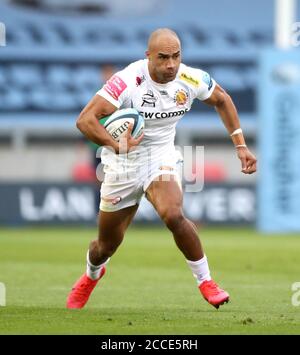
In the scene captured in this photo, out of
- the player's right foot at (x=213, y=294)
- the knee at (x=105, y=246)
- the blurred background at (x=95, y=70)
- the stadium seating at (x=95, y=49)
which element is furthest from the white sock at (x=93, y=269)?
the stadium seating at (x=95, y=49)

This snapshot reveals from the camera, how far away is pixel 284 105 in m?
22.2

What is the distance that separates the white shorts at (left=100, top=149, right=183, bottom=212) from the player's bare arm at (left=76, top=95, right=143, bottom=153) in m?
0.38

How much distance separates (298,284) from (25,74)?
1554cm

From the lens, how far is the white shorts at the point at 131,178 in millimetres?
9773

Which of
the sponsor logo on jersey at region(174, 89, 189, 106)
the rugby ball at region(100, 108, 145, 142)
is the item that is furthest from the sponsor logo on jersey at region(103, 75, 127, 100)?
the sponsor logo on jersey at region(174, 89, 189, 106)

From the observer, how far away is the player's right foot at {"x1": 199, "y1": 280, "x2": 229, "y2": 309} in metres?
A: 9.48

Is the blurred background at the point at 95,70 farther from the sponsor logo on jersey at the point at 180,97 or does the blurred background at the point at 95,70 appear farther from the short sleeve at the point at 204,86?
the sponsor logo on jersey at the point at 180,97

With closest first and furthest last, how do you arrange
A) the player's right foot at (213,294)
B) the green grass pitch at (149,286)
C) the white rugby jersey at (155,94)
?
1. the green grass pitch at (149,286)
2. the player's right foot at (213,294)
3. the white rugby jersey at (155,94)

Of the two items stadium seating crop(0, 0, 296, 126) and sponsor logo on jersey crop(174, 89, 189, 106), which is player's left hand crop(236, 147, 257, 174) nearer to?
sponsor logo on jersey crop(174, 89, 189, 106)

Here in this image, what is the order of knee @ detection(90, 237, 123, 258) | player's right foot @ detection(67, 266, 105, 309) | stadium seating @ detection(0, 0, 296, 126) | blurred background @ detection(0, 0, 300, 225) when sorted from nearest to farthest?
knee @ detection(90, 237, 123, 258) < player's right foot @ detection(67, 266, 105, 309) < blurred background @ detection(0, 0, 300, 225) < stadium seating @ detection(0, 0, 296, 126)

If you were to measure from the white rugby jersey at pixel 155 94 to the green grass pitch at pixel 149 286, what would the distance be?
5.11ft

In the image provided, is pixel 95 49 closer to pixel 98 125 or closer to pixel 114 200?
pixel 114 200

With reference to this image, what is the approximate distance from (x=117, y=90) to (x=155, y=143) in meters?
0.63

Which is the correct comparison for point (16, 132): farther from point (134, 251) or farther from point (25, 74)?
point (134, 251)
